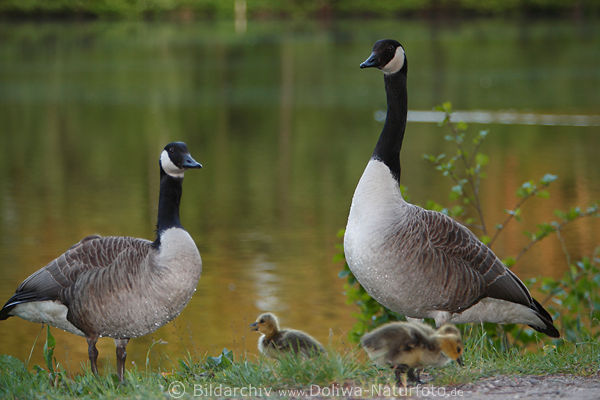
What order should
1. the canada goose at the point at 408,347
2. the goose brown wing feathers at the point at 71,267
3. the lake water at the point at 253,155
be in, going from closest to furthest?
1. the canada goose at the point at 408,347
2. the goose brown wing feathers at the point at 71,267
3. the lake water at the point at 253,155

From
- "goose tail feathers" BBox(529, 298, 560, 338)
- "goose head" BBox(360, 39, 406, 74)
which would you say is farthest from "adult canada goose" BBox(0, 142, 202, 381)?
"goose tail feathers" BBox(529, 298, 560, 338)

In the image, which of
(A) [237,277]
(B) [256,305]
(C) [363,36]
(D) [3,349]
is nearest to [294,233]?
(A) [237,277]

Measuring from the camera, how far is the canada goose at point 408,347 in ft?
18.4

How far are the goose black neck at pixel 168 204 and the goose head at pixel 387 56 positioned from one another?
1.66 m

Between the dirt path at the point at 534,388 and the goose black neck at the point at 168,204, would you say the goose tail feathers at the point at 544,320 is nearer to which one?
the dirt path at the point at 534,388

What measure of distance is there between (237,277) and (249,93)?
25.8m

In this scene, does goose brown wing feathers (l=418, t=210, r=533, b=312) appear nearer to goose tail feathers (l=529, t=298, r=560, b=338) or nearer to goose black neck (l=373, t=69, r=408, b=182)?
goose tail feathers (l=529, t=298, r=560, b=338)

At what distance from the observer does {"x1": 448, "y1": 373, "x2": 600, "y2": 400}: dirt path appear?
5707 millimetres

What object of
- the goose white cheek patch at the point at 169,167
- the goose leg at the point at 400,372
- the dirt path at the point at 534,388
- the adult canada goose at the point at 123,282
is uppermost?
the goose white cheek patch at the point at 169,167

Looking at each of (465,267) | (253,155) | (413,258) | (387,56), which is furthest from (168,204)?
(253,155)

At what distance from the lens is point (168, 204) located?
6.54 m

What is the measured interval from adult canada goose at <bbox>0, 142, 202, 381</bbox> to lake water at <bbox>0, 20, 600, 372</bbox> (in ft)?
1.38

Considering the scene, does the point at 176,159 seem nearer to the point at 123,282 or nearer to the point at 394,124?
the point at 123,282

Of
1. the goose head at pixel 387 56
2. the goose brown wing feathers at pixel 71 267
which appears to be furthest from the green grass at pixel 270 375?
the goose head at pixel 387 56
